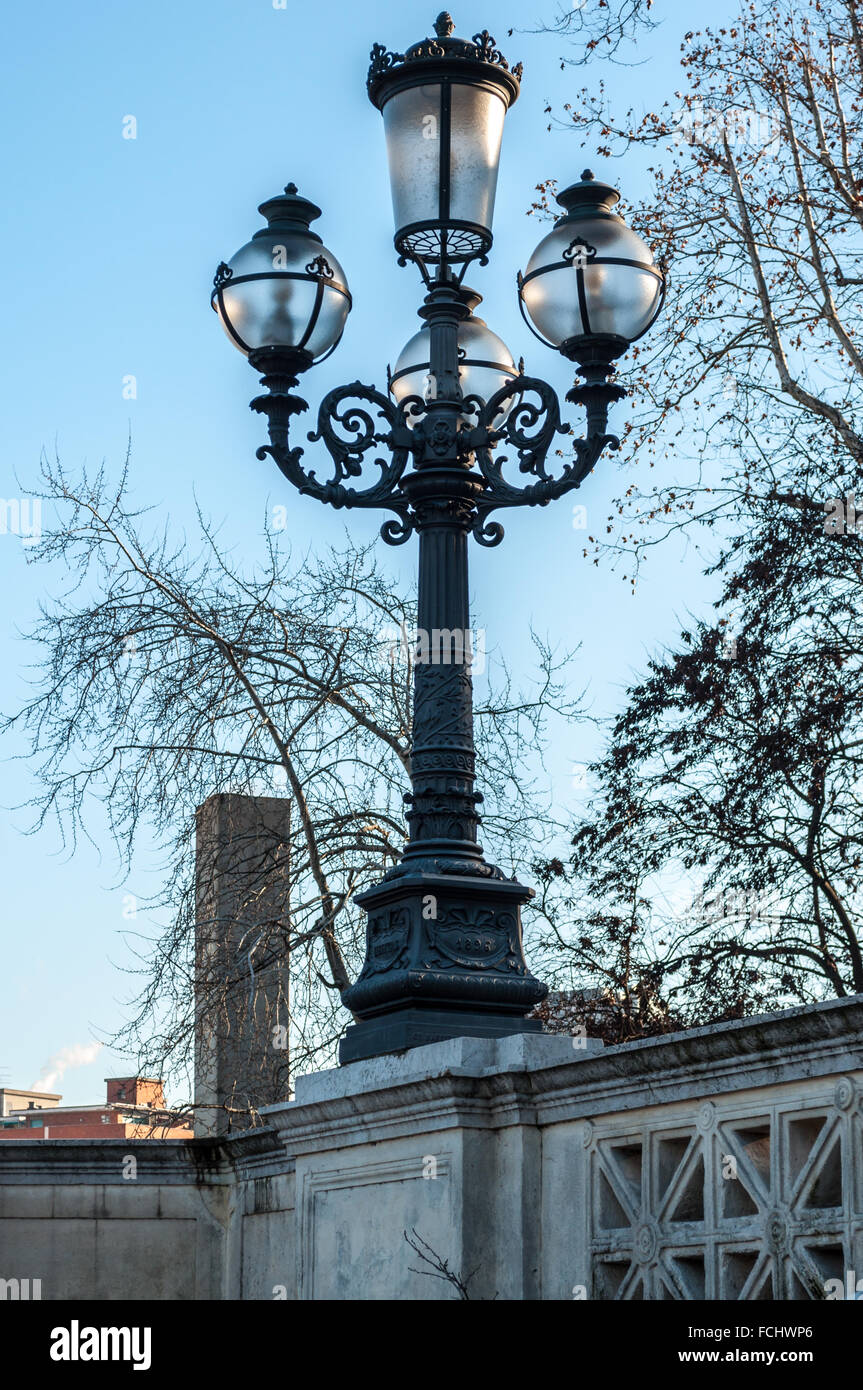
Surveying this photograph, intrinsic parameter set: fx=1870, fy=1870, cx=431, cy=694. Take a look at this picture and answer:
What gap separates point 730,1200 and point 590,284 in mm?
3792

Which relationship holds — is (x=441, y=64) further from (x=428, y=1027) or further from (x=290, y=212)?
(x=428, y=1027)

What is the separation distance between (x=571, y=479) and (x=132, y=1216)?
3.93 m

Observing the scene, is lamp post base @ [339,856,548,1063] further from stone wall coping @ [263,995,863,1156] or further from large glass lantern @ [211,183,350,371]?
large glass lantern @ [211,183,350,371]

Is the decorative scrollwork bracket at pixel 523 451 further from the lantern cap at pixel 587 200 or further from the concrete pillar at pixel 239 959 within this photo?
the concrete pillar at pixel 239 959

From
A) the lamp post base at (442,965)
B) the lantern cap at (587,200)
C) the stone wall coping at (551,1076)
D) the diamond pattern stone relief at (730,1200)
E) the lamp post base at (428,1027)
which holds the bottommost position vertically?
the diamond pattern stone relief at (730,1200)

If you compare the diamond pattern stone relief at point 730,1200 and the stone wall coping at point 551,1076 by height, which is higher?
the stone wall coping at point 551,1076

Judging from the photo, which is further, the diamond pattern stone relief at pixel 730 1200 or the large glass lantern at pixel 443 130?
the large glass lantern at pixel 443 130

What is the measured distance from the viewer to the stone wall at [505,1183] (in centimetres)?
454

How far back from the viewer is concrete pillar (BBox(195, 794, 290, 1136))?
1464cm

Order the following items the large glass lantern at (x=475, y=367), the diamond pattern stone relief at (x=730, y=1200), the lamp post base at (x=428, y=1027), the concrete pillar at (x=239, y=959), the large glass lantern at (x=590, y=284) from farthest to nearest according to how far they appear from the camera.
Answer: the concrete pillar at (x=239, y=959)
the large glass lantern at (x=475, y=367)
the large glass lantern at (x=590, y=284)
the lamp post base at (x=428, y=1027)
the diamond pattern stone relief at (x=730, y=1200)

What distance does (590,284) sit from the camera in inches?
286

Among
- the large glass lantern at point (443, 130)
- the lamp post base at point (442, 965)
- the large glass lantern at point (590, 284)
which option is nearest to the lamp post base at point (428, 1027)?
the lamp post base at point (442, 965)

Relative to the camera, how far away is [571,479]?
7.28m
